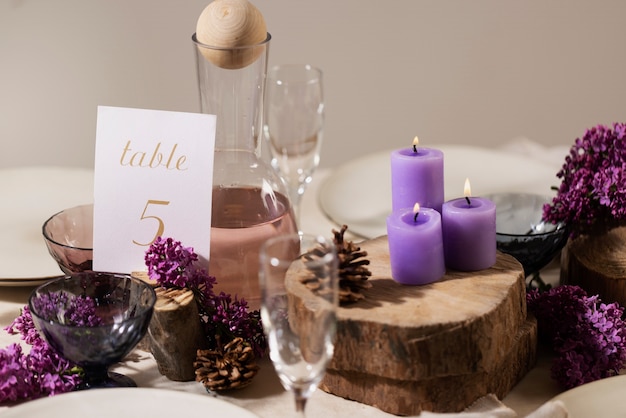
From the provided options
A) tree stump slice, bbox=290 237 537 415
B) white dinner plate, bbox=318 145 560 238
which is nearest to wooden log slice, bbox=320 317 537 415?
tree stump slice, bbox=290 237 537 415

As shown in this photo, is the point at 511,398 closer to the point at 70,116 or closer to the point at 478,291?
the point at 478,291

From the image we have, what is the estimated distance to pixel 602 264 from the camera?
1.17 metres

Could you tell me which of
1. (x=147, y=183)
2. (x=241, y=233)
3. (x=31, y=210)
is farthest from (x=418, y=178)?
(x=31, y=210)

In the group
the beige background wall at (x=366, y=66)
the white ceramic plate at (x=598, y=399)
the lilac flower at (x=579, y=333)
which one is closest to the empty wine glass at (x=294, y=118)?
the lilac flower at (x=579, y=333)

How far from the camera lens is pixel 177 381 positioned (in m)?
1.05

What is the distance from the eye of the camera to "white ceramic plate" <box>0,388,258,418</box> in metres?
0.91

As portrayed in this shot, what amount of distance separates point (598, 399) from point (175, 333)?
0.47 metres

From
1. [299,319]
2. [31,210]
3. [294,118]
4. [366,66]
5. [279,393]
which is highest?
[366,66]

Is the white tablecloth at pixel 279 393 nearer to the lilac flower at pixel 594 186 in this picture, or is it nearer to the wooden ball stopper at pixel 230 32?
the lilac flower at pixel 594 186

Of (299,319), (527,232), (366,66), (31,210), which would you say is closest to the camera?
(299,319)

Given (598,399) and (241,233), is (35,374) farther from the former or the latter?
(598,399)

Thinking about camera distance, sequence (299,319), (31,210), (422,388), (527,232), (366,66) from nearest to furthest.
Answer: (299,319) → (422,388) → (527,232) → (31,210) → (366,66)

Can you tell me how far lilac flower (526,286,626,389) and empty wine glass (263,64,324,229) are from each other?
36cm

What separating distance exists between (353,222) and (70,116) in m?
2.54
